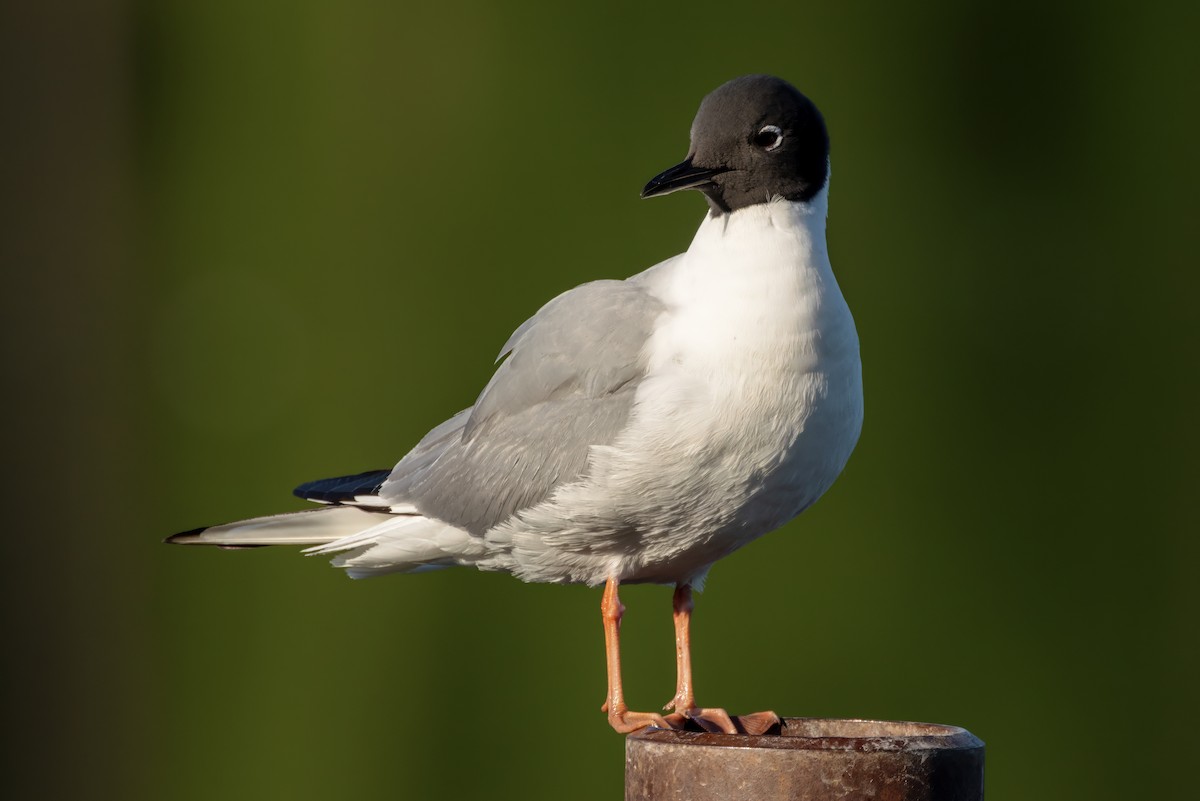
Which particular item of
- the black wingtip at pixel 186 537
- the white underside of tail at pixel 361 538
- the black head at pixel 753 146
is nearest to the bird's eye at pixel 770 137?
the black head at pixel 753 146

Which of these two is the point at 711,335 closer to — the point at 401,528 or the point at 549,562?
the point at 549,562

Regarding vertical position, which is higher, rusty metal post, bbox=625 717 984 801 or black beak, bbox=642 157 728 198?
black beak, bbox=642 157 728 198

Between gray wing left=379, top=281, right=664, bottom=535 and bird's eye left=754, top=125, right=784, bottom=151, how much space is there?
0.98 feet

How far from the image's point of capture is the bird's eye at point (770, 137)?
216 centimetres

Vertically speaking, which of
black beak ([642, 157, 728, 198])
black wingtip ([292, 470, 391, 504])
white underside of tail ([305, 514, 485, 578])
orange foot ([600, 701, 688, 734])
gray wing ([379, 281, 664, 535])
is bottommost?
orange foot ([600, 701, 688, 734])

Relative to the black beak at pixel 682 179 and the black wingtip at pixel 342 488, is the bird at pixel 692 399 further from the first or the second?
the black wingtip at pixel 342 488

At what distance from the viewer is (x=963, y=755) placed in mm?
1731

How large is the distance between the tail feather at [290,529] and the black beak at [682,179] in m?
0.90

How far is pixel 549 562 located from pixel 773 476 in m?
0.46

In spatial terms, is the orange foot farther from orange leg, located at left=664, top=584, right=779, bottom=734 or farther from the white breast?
the white breast

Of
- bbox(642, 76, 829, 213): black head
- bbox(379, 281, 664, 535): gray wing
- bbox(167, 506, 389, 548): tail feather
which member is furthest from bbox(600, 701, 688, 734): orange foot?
bbox(642, 76, 829, 213): black head

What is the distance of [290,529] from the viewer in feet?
8.59

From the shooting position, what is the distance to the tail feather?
259cm

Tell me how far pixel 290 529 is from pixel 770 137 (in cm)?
118
